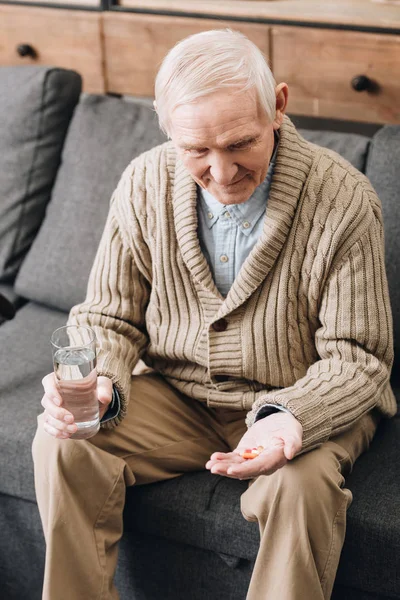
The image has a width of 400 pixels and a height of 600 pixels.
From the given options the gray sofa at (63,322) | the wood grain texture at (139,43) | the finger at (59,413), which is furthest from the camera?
the wood grain texture at (139,43)

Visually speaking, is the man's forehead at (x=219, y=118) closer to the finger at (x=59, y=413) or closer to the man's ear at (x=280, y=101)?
the man's ear at (x=280, y=101)

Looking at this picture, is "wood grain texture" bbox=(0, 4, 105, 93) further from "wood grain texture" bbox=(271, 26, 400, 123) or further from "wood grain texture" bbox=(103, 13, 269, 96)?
→ "wood grain texture" bbox=(271, 26, 400, 123)

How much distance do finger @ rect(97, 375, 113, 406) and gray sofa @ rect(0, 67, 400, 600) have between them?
0.22 m

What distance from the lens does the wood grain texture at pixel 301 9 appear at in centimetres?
236

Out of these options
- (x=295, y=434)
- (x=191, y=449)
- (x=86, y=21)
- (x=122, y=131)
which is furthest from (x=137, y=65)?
(x=295, y=434)

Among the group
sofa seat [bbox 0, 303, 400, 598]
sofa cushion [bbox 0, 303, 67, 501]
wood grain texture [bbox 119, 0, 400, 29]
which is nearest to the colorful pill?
sofa seat [bbox 0, 303, 400, 598]

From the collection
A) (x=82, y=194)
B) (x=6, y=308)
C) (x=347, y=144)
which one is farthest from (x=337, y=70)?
(x=6, y=308)

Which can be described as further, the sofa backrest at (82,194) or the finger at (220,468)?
the sofa backrest at (82,194)

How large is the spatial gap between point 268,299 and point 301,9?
1088mm

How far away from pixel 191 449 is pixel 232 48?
0.76 meters

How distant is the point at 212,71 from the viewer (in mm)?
1488

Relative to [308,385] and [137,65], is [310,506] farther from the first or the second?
[137,65]

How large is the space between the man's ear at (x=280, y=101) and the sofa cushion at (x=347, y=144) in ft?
1.58

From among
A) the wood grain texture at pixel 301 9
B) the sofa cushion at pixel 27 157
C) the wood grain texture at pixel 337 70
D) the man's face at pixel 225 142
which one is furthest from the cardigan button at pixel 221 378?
the wood grain texture at pixel 301 9
